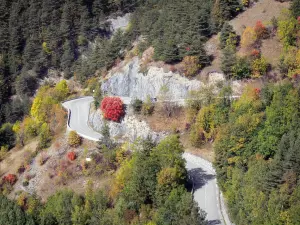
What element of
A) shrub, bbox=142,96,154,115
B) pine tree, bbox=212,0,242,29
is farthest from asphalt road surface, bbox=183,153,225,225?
pine tree, bbox=212,0,242,29

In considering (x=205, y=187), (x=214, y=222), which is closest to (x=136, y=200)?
(x=214, y=222)

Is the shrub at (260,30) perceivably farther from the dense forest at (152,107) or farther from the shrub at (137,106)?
the shrub at (137,106)

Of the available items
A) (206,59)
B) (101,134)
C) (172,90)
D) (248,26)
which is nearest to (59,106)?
(101,134)

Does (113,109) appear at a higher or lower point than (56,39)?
lower

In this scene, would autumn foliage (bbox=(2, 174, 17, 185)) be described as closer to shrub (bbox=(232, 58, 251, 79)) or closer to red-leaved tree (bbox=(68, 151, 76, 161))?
red-leaved tree (bbox=(68, 151, 76, 161))

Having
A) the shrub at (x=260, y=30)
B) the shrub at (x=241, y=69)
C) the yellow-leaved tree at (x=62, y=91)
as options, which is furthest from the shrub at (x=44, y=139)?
the shrub at (x=260, y=30)

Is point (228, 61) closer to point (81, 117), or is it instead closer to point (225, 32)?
point (225, 32)
